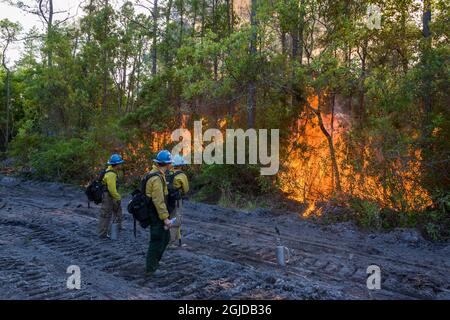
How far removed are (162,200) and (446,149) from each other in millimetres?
7173

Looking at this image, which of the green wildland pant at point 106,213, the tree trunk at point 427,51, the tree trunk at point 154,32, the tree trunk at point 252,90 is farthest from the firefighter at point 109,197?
the tree trunk at point 154,32

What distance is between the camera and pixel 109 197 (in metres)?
9.81

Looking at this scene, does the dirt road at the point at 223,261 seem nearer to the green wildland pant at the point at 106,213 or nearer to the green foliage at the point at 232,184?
the green wildland pant at the point at 106,213

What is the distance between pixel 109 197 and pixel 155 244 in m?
3.46

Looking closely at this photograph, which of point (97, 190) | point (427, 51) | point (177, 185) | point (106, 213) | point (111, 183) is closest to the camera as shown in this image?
point (177, 185)

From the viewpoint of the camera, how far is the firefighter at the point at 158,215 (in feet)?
21.3

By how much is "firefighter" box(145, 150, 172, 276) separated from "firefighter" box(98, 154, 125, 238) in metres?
2.94

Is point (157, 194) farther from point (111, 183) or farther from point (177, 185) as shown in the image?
point (111, 183)

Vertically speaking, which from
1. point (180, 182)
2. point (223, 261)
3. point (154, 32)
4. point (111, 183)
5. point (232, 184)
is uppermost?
point (154, 32)

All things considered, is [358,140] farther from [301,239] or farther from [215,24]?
[215,24]

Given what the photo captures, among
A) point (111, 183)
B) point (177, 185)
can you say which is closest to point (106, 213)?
point (111, 183)

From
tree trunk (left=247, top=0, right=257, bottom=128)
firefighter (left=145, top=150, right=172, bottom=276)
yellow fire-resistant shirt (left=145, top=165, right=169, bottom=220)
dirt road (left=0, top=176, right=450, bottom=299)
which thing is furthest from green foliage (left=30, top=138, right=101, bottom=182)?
yellow fire-resistant shirt (left=145, top=165, right=169, bottom=220)
